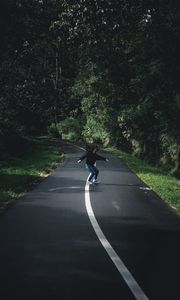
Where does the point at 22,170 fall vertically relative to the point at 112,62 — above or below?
below

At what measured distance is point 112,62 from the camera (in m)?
38.3

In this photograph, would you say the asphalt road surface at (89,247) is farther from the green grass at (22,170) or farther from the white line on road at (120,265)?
the green grass at (22,170)

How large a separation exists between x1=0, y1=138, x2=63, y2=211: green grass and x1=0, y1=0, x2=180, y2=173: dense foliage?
7.67 feet

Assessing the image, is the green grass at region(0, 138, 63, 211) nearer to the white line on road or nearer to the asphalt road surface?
the asphalt road surface

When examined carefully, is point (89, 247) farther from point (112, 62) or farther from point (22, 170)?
point (112, 62)

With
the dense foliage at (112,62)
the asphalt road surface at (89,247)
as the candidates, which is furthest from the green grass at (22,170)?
the dense foliage at (112,62)

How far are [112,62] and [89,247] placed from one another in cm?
2932

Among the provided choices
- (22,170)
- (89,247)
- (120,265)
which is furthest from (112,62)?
(120,265)

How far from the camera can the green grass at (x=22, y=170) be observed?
61.6 ft

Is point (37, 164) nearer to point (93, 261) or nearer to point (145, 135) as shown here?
point (145, 135)

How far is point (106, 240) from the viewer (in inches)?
421

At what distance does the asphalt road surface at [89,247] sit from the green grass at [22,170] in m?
0.85

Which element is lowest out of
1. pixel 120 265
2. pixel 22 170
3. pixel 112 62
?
pixel 120 265

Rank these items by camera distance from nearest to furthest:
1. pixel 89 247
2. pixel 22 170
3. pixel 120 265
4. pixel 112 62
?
1. pixel 120 265
2. pixel 89 247
3. pixel 22 170
4. pixel 112 62
